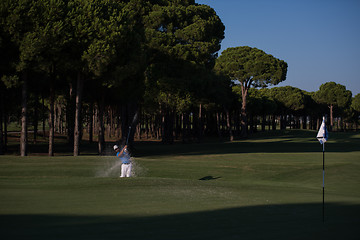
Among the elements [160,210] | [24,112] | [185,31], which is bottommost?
[160,210]

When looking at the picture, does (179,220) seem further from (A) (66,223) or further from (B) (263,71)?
(B) (263,71)

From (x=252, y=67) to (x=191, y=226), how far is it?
206ft

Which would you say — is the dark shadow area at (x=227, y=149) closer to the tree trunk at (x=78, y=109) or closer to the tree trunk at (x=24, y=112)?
the tree trunk at (x=78, y=109)

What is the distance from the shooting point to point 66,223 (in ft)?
28.3

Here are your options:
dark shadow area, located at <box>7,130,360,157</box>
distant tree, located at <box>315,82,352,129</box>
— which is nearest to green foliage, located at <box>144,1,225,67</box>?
dark shadow area, located at <box>7,130,360,157</box>

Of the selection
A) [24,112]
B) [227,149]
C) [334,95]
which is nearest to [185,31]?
[227,149]

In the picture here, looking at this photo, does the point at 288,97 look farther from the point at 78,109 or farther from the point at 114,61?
the point at 78,109

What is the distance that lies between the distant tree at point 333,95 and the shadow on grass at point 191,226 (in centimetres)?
10652

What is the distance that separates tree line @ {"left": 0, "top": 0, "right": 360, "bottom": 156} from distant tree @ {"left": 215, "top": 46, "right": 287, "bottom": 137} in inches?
6.8

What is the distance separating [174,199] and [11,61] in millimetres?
20626

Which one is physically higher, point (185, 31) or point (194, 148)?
point (185, 31)

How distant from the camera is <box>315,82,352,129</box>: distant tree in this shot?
111m

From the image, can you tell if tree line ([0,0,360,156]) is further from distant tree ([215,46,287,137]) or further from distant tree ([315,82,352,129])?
distant tree ([315,82,352,129])

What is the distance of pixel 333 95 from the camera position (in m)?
112
